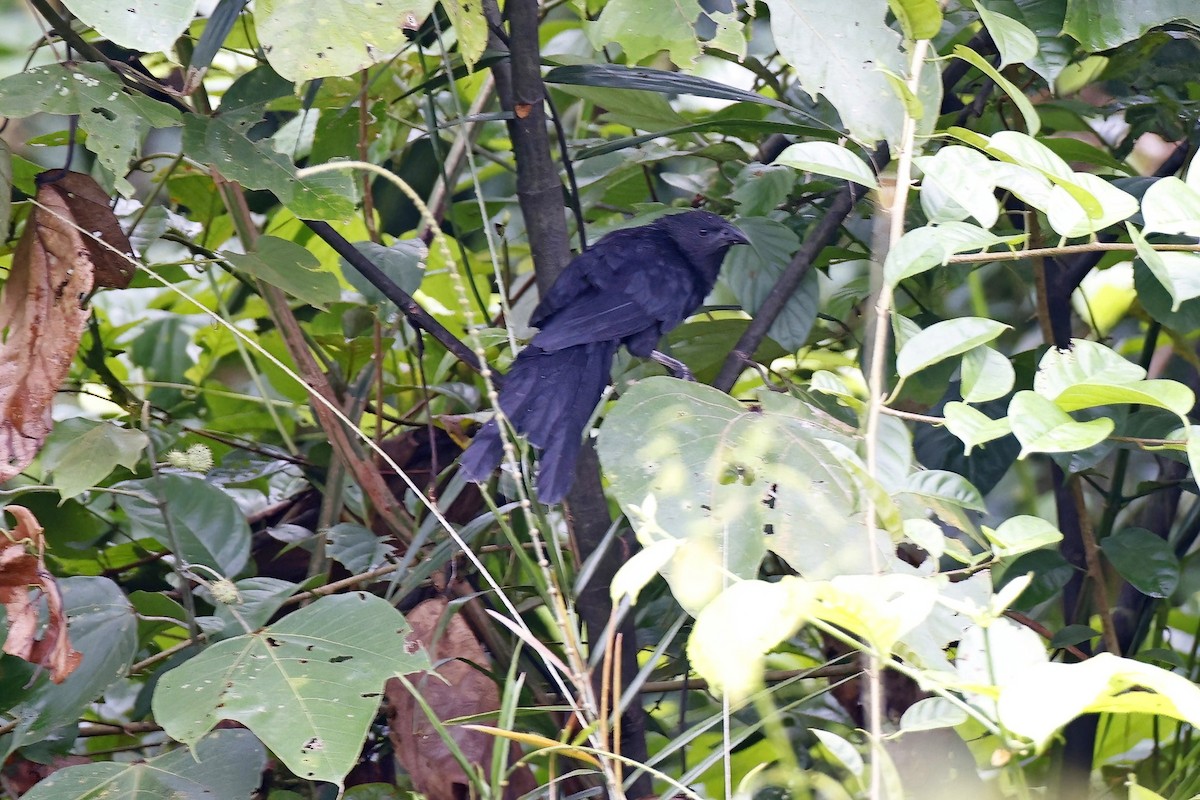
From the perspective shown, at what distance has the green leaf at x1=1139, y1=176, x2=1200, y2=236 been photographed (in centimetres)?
85

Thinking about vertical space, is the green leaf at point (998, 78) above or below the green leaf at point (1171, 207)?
above

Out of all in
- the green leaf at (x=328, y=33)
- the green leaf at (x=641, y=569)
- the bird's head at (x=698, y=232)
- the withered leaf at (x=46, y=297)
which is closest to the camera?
the green leaf at (x=641, y=569)

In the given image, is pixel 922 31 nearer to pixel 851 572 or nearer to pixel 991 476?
pixel 851 572

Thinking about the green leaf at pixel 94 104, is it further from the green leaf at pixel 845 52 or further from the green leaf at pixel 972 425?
the green leaf at pixel 972 425

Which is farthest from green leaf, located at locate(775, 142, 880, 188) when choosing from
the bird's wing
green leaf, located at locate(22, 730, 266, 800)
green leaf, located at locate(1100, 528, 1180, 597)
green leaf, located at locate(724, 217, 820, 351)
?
green leaf, located at locate(1100, 528, 1180, 597)

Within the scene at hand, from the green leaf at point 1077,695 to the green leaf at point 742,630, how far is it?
13 cm

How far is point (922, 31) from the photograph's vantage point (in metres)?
0.99

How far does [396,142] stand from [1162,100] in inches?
59.4

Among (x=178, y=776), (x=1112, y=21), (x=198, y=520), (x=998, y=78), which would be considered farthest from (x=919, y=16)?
(x=198, y=520)

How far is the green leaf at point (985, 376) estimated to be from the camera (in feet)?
2.87

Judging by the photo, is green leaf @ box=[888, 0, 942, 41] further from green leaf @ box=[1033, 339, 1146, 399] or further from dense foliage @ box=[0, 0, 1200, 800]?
green leaf @ box=[1033, 339, 1146, 399]

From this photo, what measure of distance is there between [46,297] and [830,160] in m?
1.05

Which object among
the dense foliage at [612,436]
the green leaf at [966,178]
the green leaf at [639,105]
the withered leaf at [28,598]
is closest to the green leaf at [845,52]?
the dense foliage at [612,436]

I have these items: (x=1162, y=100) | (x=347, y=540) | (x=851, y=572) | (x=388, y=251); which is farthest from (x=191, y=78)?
(x=1162, y=100)
